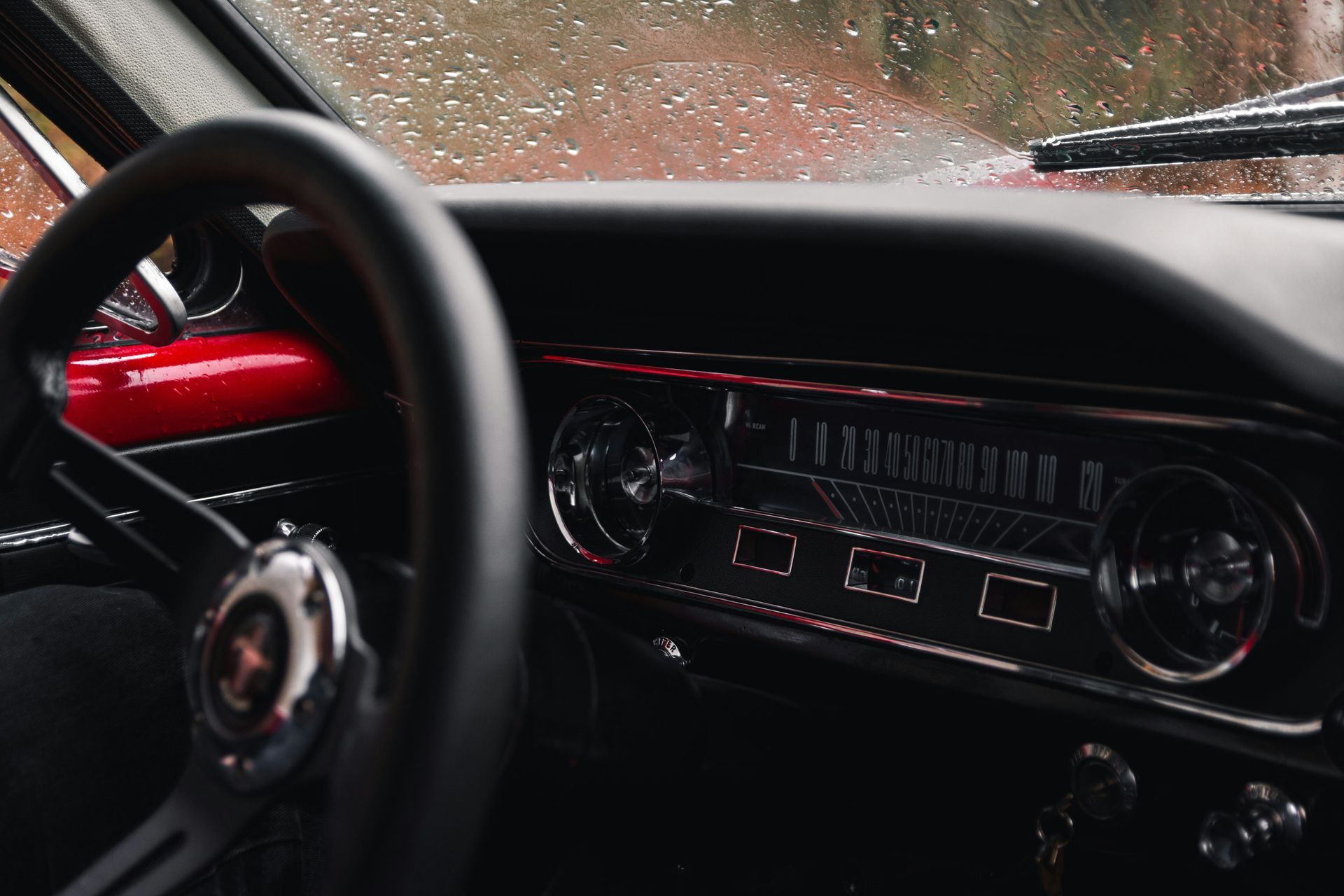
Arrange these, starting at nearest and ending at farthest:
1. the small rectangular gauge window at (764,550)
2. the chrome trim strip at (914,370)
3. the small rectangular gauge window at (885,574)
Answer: the chrome trim strip at (914,370) < the small rectangular gauge window at (885,574) < the small rectangular gauge window at (764,550)

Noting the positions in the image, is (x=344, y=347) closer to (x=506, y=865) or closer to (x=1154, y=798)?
(x=506, y=865)

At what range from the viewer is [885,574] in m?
1.21

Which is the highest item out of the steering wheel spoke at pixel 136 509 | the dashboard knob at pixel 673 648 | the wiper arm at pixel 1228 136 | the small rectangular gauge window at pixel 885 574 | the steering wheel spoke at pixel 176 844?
the wiper arm at pixel 1228 136

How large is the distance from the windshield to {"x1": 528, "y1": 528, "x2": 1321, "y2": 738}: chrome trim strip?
51cm

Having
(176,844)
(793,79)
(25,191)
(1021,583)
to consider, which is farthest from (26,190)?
(1021,583)

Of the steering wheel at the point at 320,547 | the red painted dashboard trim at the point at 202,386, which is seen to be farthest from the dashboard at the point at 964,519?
the steering wheel at the point at 320,547

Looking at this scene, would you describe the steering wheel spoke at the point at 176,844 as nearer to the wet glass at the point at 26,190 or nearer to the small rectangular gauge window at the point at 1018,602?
the small rectangular gauge window at the point at 1018,602

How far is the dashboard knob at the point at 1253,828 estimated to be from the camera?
96 centimetres

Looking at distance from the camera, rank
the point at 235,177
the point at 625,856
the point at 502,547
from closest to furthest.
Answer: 1. the point at 502,547
2. the point at 235,177
3. the point at 625,856

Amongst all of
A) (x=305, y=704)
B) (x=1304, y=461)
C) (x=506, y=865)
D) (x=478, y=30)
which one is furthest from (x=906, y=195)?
(x=478, y=30)

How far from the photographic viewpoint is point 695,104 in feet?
4.77

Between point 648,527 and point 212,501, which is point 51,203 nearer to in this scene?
point 212,501

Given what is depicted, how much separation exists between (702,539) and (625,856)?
0.39 meters

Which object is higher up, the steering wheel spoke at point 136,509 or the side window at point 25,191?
the side window at point 25,191
